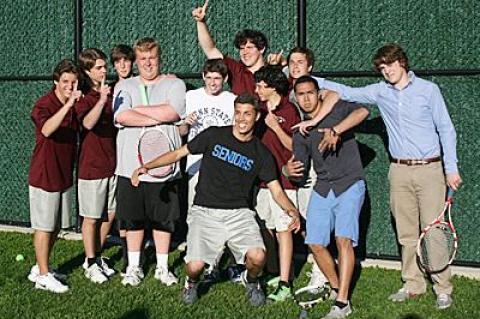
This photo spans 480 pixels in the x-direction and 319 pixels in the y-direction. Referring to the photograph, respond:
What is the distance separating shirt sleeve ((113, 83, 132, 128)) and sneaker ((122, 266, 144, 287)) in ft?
4.33

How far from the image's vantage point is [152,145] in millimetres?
7188

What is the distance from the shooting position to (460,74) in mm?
7672

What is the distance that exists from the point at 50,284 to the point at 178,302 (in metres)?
1.25

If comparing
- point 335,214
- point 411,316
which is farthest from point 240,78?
point 411,316

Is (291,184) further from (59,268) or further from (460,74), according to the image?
(59,268)

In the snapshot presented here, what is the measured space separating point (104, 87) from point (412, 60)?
2.97 m

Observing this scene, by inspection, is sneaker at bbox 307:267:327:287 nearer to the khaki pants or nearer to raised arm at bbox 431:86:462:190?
the khaki pants

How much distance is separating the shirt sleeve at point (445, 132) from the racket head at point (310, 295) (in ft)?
4.82

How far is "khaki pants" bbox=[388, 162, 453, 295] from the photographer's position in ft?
22.0

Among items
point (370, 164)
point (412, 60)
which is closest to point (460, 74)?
point (412, 60)

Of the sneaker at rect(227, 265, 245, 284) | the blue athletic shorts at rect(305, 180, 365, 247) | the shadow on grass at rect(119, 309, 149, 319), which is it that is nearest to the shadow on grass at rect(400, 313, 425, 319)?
the blue athletic shorts at rect(305, 180, 365, 247)

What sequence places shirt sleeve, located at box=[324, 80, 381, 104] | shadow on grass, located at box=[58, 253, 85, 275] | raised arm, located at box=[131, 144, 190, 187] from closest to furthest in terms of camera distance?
raised arm, located at box=[131, 144, 190, 187], shirt sleeve, located at box=[324, 80, 381, 104], shadow on grass, located at box=[58, 253, 85, 275]

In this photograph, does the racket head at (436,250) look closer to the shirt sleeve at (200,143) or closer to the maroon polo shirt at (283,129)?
the maroon polo shirt at (283,129)

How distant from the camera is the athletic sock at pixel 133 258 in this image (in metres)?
7.52
